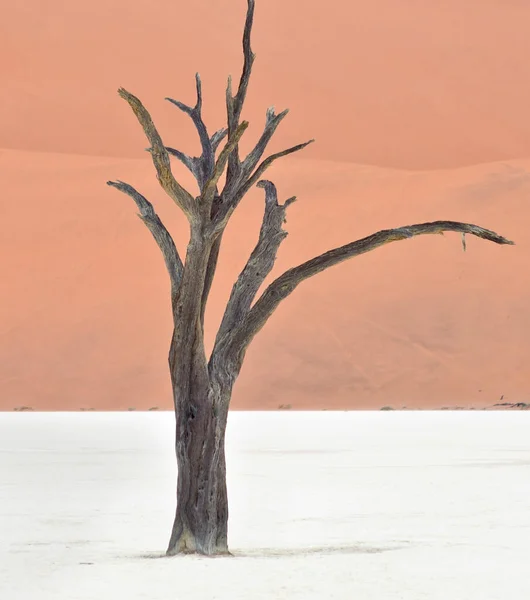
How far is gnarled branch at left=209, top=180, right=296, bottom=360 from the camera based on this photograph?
1019cm

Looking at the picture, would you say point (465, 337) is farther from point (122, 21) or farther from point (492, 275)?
point (122, 21)

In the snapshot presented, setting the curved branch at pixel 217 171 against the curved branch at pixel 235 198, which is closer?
the curved branch at pixel 217 171

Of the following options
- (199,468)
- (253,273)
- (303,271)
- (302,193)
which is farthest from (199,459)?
(302,193)

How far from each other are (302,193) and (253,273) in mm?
41794

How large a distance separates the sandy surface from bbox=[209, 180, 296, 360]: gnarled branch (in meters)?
1.78

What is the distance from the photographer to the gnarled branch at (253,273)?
33.4 feet

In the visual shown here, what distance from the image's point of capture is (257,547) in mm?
10328

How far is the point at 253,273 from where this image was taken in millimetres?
10305

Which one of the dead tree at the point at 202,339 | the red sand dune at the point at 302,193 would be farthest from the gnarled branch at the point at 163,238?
the red sand dune at the point at 302,193

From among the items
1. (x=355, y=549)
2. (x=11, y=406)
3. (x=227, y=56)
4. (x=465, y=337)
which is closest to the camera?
(x=355, y=549)

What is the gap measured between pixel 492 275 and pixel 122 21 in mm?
23052

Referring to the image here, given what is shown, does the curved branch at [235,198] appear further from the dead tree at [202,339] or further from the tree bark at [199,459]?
the tree bark at [199,459]

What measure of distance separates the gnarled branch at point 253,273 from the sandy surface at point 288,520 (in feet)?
5.83

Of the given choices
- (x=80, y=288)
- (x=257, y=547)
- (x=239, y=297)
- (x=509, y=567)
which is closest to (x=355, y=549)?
(x=257, y=547)
